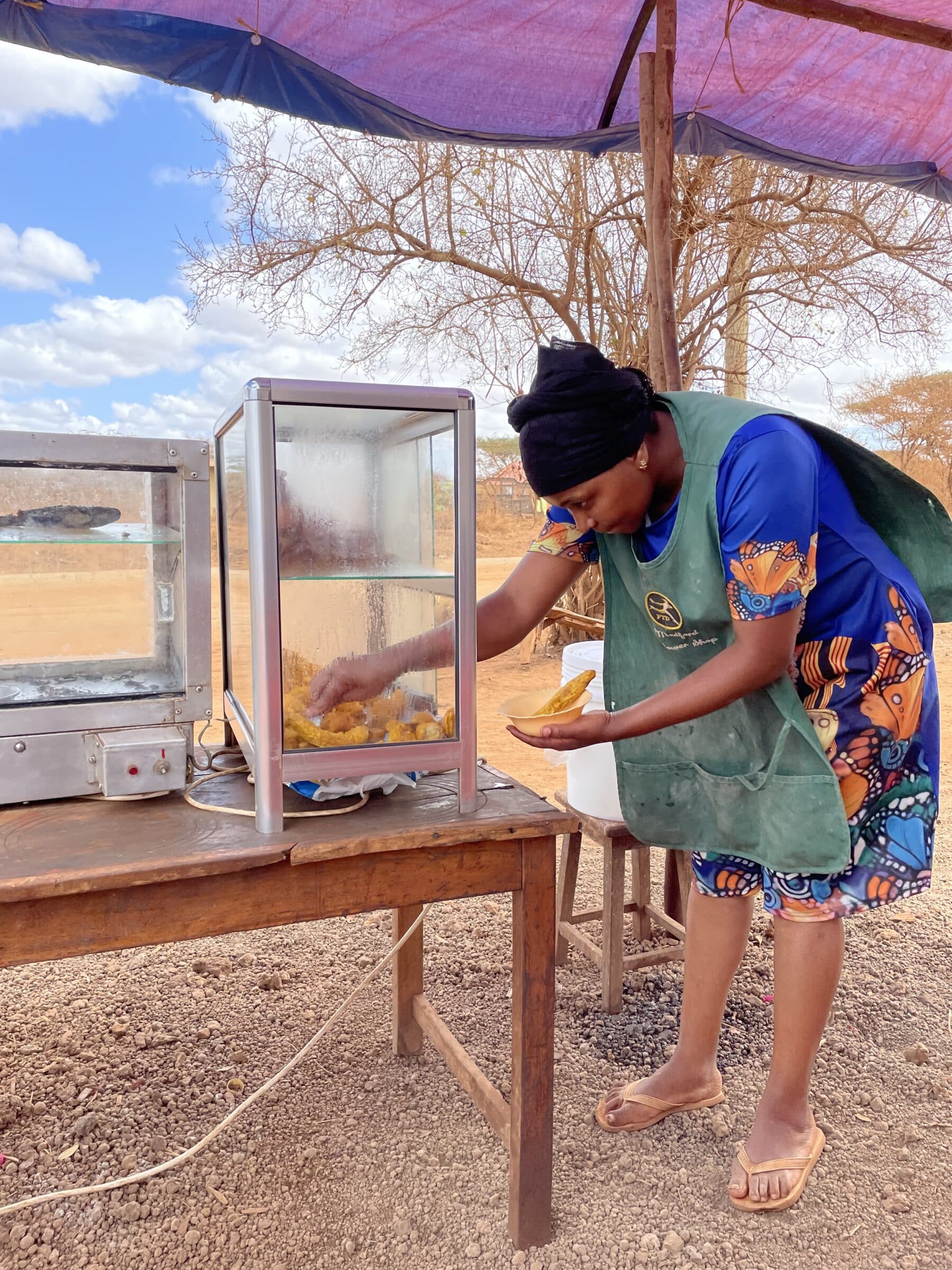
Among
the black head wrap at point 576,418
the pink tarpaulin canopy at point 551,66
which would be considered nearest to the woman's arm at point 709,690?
the black head wrap at point 576,418

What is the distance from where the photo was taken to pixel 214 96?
3219 mm

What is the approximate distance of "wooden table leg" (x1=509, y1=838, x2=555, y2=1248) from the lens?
172 cm

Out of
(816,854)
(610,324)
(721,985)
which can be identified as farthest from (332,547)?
(610,324)

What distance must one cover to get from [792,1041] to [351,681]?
3.88ft

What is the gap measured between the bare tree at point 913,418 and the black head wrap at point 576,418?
22.3 m

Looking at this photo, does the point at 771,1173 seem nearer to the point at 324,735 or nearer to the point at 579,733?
the point at 579,733

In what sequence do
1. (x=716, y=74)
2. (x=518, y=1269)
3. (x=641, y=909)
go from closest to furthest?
(x=518, y=1269) → (x=641, y=909) → (x=716, y=74)

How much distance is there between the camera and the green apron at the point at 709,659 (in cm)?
179

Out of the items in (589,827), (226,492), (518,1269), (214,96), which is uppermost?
(214,96)

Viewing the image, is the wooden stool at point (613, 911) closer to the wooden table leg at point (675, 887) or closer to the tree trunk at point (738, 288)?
the wooden table leg at point (675, 887)

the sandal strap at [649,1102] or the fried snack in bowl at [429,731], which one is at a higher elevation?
the fried snack in bowl at [429,731]

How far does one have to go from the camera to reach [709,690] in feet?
5.55

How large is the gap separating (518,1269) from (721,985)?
0.74m

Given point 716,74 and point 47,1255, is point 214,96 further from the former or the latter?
point 47,1255
